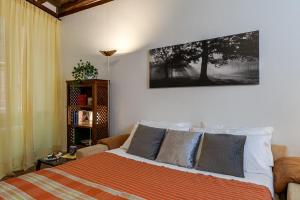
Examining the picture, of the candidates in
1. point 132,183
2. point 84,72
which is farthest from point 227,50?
point 84,72

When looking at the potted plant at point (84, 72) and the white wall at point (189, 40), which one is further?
the potted plant at point (84, 72)

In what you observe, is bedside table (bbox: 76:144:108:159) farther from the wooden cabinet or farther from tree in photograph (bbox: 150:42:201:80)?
tree in photograph (bbox: 150:42:201:80)

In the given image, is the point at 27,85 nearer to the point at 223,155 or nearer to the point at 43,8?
the point at 43,8

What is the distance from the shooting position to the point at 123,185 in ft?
5.50

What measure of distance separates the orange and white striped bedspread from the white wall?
920 mm

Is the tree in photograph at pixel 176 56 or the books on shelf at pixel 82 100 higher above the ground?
the tree in photograph at pixel 176 56

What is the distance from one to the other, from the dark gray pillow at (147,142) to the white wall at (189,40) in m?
0.45

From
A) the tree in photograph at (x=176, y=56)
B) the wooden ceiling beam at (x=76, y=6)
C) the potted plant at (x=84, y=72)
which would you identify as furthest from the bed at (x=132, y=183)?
the wooden ceiling beam at (x=76, y=6)

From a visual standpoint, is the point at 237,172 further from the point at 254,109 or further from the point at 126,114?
the point at 126,114

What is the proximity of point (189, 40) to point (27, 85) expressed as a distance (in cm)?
272

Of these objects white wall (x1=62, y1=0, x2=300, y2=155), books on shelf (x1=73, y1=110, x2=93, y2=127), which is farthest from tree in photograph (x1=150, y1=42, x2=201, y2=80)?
books on shelf (x1=73, y1=110, x2=93, y2=127)

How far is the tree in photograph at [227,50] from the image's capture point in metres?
2.32

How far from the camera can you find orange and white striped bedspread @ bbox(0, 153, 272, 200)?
1486 millimetres

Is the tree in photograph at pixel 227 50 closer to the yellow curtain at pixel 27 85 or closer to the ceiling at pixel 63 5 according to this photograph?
the ceiling at pixel 63 5
